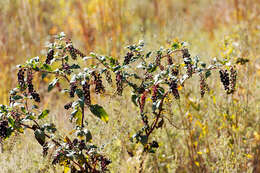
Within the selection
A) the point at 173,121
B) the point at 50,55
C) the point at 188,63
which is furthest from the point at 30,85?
the point at 173,121

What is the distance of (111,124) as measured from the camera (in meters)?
2.04

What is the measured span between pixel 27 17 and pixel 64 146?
9.38 ft

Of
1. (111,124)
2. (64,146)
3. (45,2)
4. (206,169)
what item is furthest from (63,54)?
(45,2)

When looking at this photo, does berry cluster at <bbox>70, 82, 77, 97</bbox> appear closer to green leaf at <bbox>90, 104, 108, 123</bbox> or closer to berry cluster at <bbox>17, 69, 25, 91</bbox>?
green leaf at <bbox>90, 104, 108, 123</bbox>

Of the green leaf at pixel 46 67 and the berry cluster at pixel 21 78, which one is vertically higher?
the green leaf at pixel 46 67

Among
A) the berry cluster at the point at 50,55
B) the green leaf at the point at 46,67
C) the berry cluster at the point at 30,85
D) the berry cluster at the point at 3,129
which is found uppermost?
the berry cluster at the point at 50,55

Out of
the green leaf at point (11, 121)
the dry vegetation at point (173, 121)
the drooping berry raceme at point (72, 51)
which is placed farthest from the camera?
the dry vegetation at point (173, 121)

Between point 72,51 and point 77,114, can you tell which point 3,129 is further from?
point 72,51

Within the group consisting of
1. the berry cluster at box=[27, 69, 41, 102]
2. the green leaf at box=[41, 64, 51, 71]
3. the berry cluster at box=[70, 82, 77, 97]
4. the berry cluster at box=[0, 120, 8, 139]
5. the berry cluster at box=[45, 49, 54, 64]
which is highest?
the berry cluster at box=[45, 49, 54, 64]

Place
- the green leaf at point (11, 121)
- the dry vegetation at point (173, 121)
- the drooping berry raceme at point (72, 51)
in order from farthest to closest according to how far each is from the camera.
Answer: the dry vegetation at point (173, 121) < the drooping berry raceme at point (72, 51) < the green leaf at point (11, 121)

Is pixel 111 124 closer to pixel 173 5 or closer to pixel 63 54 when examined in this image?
pixel 63 54

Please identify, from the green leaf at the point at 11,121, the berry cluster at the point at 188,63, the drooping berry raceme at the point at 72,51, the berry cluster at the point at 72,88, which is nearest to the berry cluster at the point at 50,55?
the drooping berry raceme at the point at 72,51

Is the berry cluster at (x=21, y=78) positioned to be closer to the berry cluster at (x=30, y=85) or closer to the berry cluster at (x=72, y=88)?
the berry cluster at (x=30, y=85)

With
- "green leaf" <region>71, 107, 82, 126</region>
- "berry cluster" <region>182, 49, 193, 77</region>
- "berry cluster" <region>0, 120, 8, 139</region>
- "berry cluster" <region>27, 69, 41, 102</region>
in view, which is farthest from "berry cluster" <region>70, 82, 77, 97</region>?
"berry cluster" <region>182, 49, 193, 77</region>
